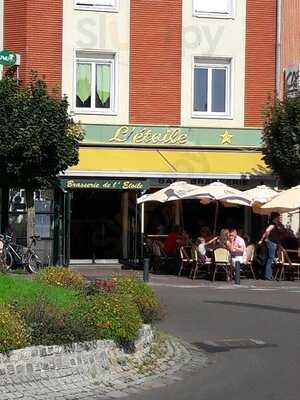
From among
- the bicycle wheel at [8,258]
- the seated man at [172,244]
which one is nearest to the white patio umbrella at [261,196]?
the seated man at [172,244]

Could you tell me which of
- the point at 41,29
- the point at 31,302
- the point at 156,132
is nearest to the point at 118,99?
the point at 156,132

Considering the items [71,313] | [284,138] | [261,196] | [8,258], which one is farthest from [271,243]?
[71,313]

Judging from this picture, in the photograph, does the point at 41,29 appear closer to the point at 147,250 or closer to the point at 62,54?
the point at 62,54

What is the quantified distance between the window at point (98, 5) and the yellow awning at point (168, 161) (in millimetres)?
4487

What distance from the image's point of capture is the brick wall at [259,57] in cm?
2761

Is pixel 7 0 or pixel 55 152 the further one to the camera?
pixel 7 0

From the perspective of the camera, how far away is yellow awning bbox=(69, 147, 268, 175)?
25.6 metres

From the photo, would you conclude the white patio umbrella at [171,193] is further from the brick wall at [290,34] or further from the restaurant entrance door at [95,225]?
the brick wall at [290,34]

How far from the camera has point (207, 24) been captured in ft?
89.7

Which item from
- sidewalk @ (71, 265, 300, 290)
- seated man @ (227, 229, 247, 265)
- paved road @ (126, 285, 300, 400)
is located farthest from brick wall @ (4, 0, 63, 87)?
paved road @ (126, 285, 300, 400)

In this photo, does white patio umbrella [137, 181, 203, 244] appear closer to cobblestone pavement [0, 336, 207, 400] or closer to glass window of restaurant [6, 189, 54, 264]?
glass window of restaurant [6, 189, 54, 264]

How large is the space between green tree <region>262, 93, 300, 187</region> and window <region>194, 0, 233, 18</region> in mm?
3859

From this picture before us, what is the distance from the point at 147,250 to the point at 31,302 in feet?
54.6

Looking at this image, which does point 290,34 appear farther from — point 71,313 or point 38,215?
point 71,313
